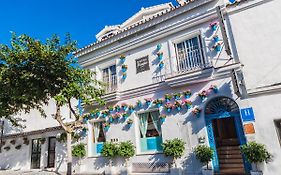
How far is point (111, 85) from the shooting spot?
41.1 ft

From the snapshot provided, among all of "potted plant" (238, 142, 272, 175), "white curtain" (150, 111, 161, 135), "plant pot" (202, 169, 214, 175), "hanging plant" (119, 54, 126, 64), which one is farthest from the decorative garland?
"hanging plant" (119, 54, 126, 64)

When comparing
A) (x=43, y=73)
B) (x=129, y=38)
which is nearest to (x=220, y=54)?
(x=129, y=38)

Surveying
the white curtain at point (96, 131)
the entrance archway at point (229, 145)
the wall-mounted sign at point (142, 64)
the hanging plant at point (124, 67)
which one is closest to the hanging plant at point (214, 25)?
the entrance archway at point (229, 145)

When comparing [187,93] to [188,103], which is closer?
[188,103]

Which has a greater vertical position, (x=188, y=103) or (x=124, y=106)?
(x=124, y=106)

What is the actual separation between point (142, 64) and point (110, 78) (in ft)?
8.12

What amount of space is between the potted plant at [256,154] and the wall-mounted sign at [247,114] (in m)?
0.97

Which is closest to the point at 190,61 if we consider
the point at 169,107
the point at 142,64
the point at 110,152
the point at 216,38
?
the point at 216,38

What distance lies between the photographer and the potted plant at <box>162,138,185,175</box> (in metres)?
8.76

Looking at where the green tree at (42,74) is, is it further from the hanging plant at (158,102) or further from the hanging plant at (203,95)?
the hanging plant at (203,95)

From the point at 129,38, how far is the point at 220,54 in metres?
5.44

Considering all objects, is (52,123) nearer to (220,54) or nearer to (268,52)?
(220,54)

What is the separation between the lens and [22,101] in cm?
1106

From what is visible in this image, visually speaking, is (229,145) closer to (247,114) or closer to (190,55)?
(247,114)
